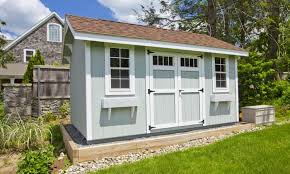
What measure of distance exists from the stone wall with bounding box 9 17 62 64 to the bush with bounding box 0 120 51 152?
637 inches

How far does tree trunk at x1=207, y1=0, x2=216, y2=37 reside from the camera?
16.5m

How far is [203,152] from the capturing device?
5.50 m

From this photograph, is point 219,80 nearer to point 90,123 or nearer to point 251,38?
point 90,123

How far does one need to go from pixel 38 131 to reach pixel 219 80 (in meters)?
5.41

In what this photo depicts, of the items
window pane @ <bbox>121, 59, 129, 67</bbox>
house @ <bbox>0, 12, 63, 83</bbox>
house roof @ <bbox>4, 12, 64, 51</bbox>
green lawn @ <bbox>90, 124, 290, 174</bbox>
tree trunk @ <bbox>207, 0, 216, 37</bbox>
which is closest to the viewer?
green lawn @ <bbox>90, 124, 290, 174</bbox>

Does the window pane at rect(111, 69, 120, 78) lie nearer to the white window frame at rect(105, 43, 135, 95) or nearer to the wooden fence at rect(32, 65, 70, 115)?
the white window frame at rect(105, 43, 135, 95)

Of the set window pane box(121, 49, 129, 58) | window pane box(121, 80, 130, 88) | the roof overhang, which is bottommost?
window pane box(121, 80, 130, 88)

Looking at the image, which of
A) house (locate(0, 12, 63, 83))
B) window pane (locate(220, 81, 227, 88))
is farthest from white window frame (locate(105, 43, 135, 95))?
house (locate(0, 12, 63, 83))

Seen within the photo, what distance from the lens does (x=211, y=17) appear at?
16703 millimetres

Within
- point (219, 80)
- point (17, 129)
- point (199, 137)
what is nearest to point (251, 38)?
point (219, 80)

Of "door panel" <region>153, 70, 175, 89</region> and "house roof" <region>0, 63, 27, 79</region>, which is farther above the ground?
"house roof" <region>0, 63, 27, 79</region>

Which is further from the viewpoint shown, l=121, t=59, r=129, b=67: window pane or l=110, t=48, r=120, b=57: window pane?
l=121, t=59, r=129, b=67: window pane

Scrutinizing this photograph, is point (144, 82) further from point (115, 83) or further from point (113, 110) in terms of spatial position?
point (113, 110)

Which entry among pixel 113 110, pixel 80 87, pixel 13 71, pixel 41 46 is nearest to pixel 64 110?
pixel 80 87
